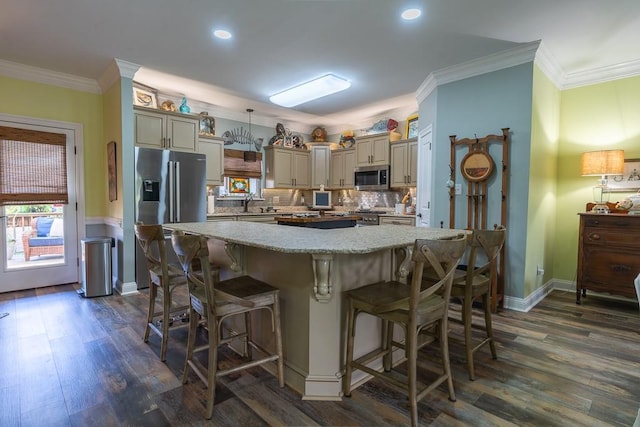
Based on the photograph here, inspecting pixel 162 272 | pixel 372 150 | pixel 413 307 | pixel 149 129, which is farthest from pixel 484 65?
pixel 149 129

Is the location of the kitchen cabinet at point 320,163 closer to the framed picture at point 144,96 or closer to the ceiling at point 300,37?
the ceiling at point 300,37

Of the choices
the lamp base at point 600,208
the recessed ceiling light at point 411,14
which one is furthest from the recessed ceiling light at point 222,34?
the lamp base at point 600,208

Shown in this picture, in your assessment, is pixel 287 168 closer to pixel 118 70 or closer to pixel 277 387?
pixel 118 70

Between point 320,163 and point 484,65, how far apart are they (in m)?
3.61

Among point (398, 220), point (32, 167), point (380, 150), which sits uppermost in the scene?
point (380, 150)

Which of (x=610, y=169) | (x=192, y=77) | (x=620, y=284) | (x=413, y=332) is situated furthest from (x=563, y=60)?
(x=192, y=77)

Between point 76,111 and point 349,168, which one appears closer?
point 76,111

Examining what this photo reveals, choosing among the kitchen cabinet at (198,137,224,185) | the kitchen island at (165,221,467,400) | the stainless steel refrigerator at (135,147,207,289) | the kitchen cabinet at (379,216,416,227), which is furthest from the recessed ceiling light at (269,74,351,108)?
the kitchen island at (165,221,467,400)

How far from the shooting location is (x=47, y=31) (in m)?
2.98

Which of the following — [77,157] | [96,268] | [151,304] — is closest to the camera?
[151,304]

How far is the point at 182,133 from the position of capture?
4.44 metres

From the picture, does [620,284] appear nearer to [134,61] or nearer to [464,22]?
[464,22]

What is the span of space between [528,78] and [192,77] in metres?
3.74

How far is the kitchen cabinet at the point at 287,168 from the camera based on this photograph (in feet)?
20.2
